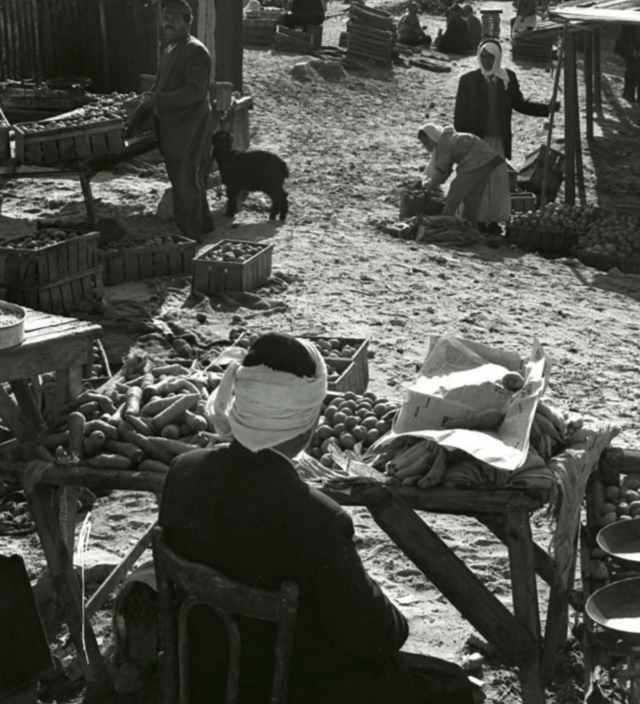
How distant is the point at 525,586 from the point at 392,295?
6.66 metres

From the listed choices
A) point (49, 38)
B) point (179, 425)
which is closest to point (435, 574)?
point (179, 425)

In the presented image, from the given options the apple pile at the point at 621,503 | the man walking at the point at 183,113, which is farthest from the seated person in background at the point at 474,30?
the apple pile at the point at 621,503

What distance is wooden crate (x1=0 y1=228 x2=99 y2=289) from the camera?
9203 millimetres

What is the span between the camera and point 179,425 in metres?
4.79

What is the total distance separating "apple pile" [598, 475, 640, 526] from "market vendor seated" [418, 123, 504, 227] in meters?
7.92

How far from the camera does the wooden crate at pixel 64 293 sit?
929 centimetres

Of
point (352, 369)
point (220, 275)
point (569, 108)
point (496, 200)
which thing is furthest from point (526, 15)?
point (352, 369)

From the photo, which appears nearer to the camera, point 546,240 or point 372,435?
point 372,435

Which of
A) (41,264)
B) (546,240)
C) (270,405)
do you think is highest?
(270,405)

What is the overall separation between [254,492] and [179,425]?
1472 millimetres

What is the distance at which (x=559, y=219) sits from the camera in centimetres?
1286

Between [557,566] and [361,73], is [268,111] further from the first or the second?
[557,566]

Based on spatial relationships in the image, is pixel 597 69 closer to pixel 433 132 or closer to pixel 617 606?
pixel 433 132

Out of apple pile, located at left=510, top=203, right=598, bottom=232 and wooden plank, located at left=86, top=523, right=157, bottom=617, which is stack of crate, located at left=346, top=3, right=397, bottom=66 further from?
wooden plank, located at left=86, top=523, right=157, bottom=617
